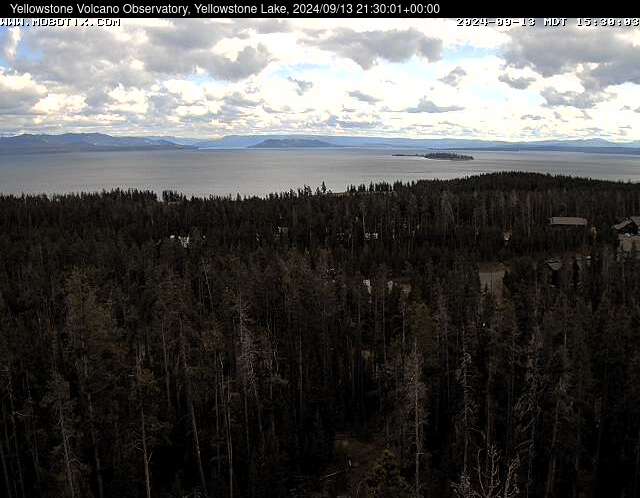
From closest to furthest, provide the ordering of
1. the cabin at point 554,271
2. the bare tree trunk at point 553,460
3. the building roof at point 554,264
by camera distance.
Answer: the bare tree trunk at point 553,460 < the cabin at point 554,271 < the building roof at point 554,264

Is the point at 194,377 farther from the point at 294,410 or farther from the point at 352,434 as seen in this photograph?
the point at 352,434

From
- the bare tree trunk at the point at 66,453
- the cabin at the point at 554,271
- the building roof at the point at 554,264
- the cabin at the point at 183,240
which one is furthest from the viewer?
the cabin at the point at 183,240

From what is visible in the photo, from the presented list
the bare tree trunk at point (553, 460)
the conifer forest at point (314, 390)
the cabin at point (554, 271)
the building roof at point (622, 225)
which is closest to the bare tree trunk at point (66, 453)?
the conifer forest at point (314, 390)

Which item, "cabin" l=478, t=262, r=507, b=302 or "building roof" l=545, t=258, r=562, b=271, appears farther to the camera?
"cabin" l=478, t=262, r=507, b=302

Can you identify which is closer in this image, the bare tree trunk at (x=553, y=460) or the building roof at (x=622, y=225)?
the bare tree trunk at (x=553, y=460)

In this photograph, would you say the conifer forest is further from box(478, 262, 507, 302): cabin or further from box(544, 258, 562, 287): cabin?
box(478, 262, 507, 302): cabin

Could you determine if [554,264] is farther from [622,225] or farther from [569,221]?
[622,225]

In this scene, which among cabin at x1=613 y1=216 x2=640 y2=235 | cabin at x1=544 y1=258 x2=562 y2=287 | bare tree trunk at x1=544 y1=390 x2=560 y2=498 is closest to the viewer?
bare tree trunk at x1=544 y1=390 x2=560 y2=498

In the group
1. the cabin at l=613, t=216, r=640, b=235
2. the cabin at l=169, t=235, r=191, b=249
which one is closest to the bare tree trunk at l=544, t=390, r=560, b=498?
the cabin at l=169, t=235, r=191, b=249

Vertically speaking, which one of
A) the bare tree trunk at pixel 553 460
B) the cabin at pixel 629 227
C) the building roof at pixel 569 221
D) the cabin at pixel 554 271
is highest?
the building roof at pixel 569 221

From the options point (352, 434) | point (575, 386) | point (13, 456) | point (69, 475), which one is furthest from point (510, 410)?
point (13, 456)

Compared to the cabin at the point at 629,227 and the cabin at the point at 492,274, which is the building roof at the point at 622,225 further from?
the cabin at the point at 492,274

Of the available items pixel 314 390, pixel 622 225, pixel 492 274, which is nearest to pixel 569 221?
pixel 622 225
